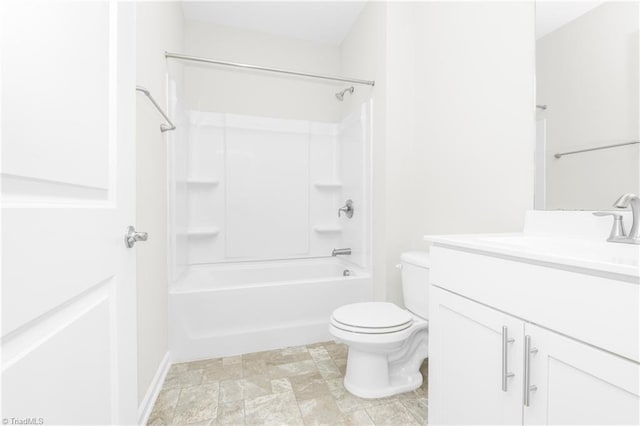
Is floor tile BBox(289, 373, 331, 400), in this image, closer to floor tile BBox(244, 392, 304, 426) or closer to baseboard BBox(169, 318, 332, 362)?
floor tile BBox(244, 392, 304, 426)

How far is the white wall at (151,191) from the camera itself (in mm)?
1337

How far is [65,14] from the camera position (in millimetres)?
536

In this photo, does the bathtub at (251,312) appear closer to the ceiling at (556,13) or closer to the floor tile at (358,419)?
the floor tile at (358,419)

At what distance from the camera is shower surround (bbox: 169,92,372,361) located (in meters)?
1.98

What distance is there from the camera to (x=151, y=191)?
1.53m

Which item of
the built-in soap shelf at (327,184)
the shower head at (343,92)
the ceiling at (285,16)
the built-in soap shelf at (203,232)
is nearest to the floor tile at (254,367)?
the built-in soap shelf at (203,232)

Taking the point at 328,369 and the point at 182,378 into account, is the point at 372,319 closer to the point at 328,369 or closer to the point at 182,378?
the point at 328,369

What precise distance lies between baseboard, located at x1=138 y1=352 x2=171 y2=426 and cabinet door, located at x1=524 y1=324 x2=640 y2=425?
145 centimetres

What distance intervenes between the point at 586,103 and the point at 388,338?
127 centimetres

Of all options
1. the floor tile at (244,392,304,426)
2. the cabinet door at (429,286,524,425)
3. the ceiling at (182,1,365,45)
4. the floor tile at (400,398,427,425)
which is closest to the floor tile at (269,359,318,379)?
the floor tile at (244,392,304,426)

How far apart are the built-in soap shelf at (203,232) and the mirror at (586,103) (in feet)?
7.22

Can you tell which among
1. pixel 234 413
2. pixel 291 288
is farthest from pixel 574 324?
pixel 291 288

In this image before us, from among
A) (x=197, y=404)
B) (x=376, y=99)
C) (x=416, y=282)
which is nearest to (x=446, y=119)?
(x=376, y=99)

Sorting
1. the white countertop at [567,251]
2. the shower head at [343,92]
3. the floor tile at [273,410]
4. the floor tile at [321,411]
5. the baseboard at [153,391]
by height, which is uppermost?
the shower head at [343,92]
